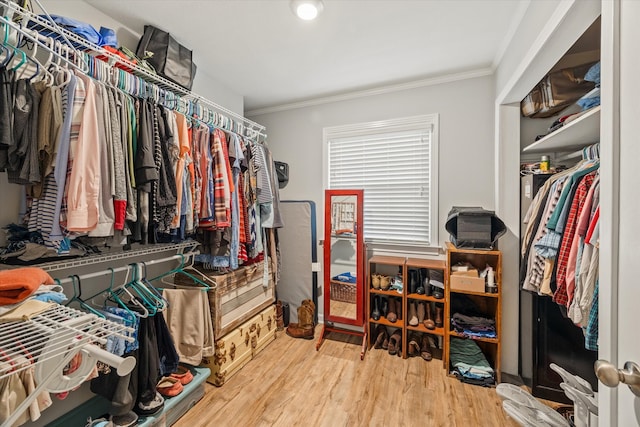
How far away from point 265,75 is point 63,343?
239cm

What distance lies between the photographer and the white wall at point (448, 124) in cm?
234

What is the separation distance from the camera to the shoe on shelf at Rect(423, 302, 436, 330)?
7.44 ft

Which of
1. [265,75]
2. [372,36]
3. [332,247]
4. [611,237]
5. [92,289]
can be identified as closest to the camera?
[611,237]

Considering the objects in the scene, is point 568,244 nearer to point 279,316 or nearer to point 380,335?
point 380,335

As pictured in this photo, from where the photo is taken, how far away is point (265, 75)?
2449mm

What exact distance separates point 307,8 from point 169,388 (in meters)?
2.47

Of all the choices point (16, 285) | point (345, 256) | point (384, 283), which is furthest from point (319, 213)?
point (16, 285)

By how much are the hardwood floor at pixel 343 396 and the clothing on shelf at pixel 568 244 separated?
92cm

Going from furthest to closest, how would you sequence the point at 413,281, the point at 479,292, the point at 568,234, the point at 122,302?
the point at 413,281
the point at 479,292
the point at 122,302
the point at 568,234

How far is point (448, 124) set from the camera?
246 cm

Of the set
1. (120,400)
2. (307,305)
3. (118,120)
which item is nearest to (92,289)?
(120,400)

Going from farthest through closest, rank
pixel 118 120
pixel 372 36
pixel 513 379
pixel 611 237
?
1. pixel 513 379
2. pixel 372 36
3. pixel 118 120
4. pixel 611 237

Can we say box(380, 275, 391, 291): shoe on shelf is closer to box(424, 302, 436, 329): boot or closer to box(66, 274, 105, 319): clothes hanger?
box(424, 302, 436, 329): boot

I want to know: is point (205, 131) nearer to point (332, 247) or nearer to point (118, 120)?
point (118, 120)
